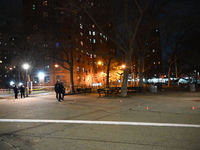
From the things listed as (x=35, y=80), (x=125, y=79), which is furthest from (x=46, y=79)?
(x=125, y=79)

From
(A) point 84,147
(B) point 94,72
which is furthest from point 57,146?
(B) point 94,72

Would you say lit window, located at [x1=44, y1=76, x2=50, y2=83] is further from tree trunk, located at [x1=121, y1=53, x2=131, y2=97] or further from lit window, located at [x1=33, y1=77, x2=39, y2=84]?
tree trunk, located at [x1=121, y1=53, x2=131, y2=97]

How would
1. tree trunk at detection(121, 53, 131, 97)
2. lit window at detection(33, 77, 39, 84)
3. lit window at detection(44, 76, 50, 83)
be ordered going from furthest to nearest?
1. lit window at detection(33, 77, 39, 84)
2. lit window at detection(44, 76, 50, 83)
3. tree trunk at detection(121, 53, 131, 97)

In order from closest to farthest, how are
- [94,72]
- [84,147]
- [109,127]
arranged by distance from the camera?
[84,147], [109,127], [94,72]

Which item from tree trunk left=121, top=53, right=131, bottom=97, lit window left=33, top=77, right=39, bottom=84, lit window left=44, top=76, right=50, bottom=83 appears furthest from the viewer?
lit window left=33, top=77, right=39, bottom=84

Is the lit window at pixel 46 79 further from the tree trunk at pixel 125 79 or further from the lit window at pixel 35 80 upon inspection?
the tree trunk at pixel 125 79

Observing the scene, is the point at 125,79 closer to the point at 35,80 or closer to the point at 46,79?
the point at 46,79

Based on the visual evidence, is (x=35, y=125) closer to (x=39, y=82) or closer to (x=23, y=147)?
(x=23, y=147)

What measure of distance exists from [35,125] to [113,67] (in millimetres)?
43778

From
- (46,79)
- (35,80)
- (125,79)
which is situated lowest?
(125,79)

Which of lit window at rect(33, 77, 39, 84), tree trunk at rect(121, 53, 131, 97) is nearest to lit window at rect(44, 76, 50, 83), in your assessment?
lit window at rect(33, 77, 39, 84)

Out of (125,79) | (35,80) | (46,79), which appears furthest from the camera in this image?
(35,80)

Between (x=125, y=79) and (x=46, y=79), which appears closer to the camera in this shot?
→ (x=125, y=79)

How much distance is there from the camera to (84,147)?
210 inches
